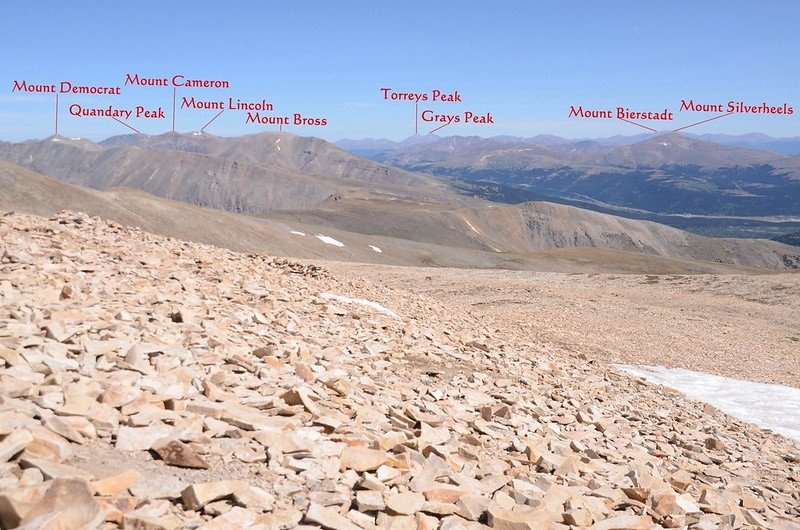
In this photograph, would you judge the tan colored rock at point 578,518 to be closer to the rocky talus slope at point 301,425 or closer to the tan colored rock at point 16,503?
A: the rocky talus slope at point 301,425

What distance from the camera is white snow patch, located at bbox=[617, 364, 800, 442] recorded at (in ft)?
47.9

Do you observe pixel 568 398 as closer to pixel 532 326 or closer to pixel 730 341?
pixel 532 326

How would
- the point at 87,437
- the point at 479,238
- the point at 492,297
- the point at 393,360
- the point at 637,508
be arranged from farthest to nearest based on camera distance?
the point at 479,238 < the point at 492,297 < the point at 393,360 < the point at 637,508 < the point at 87,437

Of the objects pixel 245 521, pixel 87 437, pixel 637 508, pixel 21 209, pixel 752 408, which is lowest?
pixel 752 408

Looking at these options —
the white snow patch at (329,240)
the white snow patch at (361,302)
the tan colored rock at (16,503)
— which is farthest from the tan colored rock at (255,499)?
the white snow patch at (329,240)

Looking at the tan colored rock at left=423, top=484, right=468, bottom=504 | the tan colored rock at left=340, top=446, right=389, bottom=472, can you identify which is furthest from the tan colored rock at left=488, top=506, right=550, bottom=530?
the tan colored rock at left=340, top=446, right=389, bottom=472

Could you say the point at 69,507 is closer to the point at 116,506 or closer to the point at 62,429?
the point at 116,506

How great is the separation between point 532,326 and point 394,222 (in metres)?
139

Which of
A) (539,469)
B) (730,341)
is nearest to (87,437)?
(539,469)

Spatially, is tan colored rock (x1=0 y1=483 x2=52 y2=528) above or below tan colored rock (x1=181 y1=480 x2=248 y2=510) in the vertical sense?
above

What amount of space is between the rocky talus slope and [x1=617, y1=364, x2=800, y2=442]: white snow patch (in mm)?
1521

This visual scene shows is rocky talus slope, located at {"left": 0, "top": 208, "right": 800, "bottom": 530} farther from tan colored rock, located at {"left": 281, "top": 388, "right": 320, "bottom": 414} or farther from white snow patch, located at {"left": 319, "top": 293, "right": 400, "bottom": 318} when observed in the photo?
white snow patch, located at {"left": 319, "top": 293, "right": 400, "bottom": 318}

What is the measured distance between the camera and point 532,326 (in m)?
21.9

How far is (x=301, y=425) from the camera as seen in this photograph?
717 centimetres
